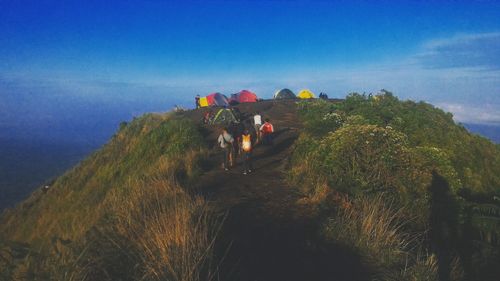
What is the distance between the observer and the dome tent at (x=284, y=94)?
50.0m

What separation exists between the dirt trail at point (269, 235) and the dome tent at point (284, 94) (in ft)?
127

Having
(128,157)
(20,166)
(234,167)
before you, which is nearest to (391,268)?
(234,167)

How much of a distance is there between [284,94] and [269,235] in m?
45.0

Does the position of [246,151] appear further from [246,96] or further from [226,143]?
[246,96]

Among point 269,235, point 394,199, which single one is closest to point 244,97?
point 394,199

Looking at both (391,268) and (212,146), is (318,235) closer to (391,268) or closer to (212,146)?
(391,268)

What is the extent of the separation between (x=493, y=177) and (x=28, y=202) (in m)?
27.4

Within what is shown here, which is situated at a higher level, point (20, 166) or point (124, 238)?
point (124, 238)

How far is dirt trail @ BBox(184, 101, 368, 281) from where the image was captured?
5.18 meters

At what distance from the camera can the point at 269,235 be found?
21.2 feet

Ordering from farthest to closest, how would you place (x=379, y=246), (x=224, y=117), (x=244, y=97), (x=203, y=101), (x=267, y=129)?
(x=244, y=97), (x=203, y=101), (x=224, y=117), (x=267, y=129), (x=379, y=246)

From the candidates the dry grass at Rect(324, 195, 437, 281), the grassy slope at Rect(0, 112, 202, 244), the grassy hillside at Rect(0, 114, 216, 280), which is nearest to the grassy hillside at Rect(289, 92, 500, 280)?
the dry grass at Rect(324, 195, 437, 281)

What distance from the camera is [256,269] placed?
513 centimetres

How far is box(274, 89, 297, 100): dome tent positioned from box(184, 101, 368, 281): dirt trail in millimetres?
38777
